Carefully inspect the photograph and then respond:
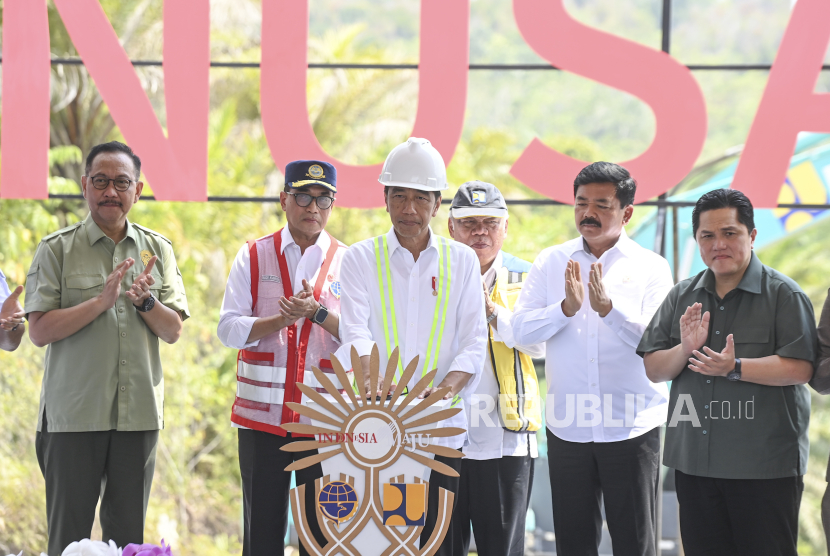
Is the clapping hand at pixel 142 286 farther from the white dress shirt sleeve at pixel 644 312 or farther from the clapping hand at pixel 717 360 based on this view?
the clapping hand at pixel 717 360

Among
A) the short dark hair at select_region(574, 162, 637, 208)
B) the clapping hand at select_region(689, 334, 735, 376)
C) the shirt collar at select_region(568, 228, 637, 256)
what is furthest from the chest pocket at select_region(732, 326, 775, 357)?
the short dark hair at select_region(574, 162, 637, 208)

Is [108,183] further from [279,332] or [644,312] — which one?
[644,312]

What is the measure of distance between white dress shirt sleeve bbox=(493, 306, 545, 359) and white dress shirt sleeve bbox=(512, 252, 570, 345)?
0.09ft

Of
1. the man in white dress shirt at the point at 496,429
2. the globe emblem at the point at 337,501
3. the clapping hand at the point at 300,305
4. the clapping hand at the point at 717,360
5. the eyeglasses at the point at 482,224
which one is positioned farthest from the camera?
the eyeglasses at the point at 482,224

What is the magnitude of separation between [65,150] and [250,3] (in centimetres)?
554

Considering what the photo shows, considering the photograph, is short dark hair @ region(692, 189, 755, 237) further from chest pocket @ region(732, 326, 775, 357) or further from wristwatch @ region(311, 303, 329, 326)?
wristwatch @ region(311, 303, 329, 326)

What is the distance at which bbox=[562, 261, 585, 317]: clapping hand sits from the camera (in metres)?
3.35

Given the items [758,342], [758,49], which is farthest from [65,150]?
[758,49]

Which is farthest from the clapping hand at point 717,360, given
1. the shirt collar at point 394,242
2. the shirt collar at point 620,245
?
the shirt collar at point 394,242

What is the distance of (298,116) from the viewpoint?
4.61 meters

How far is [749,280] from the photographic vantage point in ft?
10.1

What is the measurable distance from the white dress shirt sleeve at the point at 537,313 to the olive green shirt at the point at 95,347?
146 centimetres

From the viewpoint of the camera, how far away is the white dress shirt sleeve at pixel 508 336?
11.5 feet

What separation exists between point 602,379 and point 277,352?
52.3 inches
